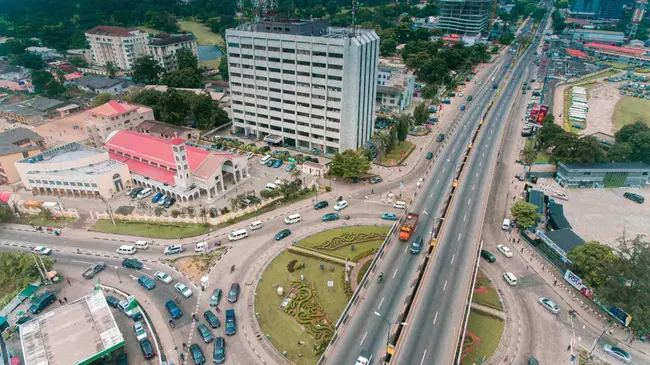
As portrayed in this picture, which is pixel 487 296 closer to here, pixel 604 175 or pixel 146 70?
pixel 604 175

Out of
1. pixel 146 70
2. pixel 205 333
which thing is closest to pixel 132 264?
pixel 205 333

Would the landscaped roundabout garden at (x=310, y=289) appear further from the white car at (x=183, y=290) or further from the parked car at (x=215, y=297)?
→ the white car at (x=183, y=290)

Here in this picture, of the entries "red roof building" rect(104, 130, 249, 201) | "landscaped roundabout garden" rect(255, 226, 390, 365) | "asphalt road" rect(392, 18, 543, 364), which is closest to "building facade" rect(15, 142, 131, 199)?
"red roof building" rect(104, 130, 249, 201)

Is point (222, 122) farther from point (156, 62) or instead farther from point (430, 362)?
point (430, 362)

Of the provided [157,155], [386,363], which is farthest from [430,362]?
[157,155]

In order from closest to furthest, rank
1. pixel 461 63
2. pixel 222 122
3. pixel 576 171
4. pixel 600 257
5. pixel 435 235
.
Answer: pixel 600 257 < pixel 435 235 < pixel 576 171 < pixel 222 122 < pixel 461 63

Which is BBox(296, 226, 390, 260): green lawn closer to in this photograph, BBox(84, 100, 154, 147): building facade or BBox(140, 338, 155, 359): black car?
BBox(140, 338, 155, 359): black car

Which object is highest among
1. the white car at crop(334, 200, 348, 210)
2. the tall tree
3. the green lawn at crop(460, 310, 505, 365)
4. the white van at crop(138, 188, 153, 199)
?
the tall tree
